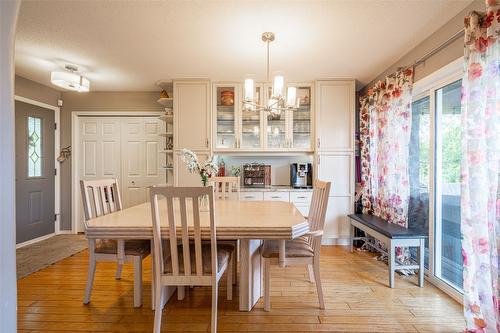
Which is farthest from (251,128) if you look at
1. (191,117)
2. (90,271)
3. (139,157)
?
(90,271)

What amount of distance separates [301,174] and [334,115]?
0.95m

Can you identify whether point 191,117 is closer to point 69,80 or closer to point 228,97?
point 228,97

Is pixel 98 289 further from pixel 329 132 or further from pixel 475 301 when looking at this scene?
pixel 329 132

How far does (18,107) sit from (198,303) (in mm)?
3641

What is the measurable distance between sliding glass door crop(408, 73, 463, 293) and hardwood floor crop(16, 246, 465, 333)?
0.89 feet

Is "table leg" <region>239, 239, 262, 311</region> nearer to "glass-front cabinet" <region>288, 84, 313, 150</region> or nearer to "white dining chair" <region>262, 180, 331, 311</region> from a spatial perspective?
"white dining chair" <region>262, 180, 331, 311</region>

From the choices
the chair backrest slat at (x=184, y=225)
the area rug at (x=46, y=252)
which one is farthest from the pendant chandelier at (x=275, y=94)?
the area rug at (x=46, y=252)

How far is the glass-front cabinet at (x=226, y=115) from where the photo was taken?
3.96 meters

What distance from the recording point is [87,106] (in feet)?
14.7

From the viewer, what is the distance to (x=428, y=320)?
6.69 feet

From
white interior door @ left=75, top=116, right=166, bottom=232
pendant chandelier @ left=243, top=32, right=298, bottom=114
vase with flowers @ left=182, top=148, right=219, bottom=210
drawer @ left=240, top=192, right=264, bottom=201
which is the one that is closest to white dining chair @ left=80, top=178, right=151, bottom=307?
vase with flowers @ left=182, top=148, right=219, bottom=210

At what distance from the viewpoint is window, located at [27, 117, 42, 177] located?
3961 millimetres

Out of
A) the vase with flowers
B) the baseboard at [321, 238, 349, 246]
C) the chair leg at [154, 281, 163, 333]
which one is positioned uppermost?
the vase with flowers

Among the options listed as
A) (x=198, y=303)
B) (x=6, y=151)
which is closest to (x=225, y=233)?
(x=198, y=303)
